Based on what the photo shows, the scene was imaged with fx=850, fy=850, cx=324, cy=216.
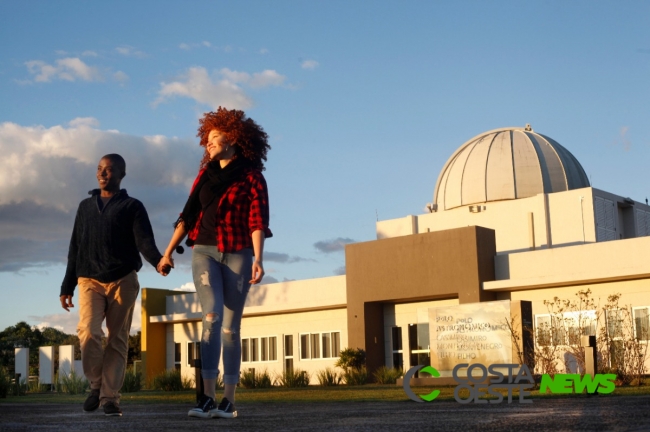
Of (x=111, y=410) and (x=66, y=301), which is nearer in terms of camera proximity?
(x=111, y=410)

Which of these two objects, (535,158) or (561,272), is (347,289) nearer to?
(561,272)

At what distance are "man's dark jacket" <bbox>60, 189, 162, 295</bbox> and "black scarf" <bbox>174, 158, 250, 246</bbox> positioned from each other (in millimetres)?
515

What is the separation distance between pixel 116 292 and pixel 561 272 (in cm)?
2250

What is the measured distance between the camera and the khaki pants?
237 inches

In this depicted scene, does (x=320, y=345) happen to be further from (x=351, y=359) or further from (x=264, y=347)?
(x=351, y=359)

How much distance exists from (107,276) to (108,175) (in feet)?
2.60

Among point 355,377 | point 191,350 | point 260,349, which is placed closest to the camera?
point 355,377

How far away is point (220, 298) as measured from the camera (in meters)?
5.45

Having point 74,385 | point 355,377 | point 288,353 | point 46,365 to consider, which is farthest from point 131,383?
point 46,365

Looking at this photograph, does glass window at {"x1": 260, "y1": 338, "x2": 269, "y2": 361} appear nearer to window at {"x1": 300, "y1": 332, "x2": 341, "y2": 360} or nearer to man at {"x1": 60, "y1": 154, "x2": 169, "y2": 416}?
window at {"x1": 300, "y1": 332, "x2": 341, "y2": 360}

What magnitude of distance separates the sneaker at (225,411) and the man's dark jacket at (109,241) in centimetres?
122

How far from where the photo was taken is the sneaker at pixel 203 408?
5297 millimetres

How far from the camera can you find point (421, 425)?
4.41 meters

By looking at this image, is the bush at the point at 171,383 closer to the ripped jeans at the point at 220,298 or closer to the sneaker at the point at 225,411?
the ripped jeans at the point at 220,298
